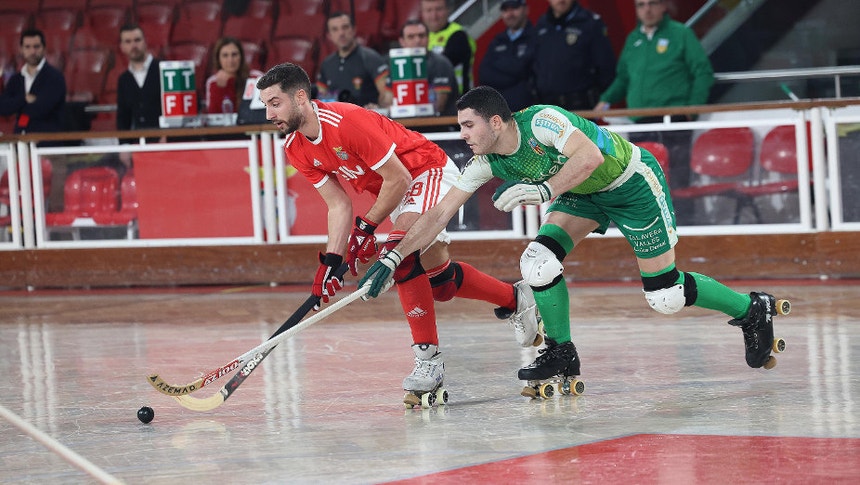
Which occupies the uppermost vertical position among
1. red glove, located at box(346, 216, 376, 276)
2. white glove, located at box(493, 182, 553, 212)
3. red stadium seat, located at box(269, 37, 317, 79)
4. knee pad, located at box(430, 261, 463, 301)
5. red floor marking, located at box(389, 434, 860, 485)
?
red stadium seat, located at box(269, 37, 317, 79)

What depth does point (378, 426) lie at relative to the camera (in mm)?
4742

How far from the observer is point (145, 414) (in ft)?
16.2

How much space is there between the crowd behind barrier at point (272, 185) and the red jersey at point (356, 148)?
3.35m

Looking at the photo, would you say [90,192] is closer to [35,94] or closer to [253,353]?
[35,94]

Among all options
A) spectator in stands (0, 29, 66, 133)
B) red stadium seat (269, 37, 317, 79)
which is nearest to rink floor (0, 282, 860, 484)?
spectator in stands (0, 29, 66, 133)

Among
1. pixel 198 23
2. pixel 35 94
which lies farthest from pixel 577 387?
pixel 198 23

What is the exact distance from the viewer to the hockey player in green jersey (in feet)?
15.7

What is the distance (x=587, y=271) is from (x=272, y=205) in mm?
2211

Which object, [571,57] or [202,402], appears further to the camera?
[571,57]

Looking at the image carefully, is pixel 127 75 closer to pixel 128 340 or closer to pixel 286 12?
pixel 286 12

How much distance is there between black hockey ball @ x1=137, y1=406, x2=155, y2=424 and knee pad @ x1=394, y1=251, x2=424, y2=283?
1.04 metres

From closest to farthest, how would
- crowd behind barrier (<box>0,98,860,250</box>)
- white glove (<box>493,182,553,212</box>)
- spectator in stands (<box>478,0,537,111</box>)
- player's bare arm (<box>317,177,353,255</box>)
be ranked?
1. white glove (<box>493,182,553,212</box>)
2. player's bare arm (<box>317,177,353,255</box>)
3. crowd behind barrier (<box>0,98,860,250</box>)
4. spectator in stands (<box>478,0,537,111</box>)

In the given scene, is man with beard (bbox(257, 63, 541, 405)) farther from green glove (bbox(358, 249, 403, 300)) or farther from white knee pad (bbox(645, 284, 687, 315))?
white knee pad (bbox(645, 284, 687, 315))

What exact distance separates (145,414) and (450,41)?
5.20m
